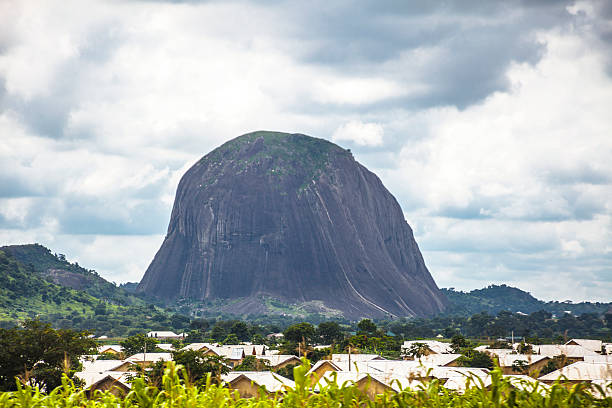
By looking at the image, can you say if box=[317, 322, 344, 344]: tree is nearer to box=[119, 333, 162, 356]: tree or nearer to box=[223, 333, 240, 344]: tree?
box=[223, 333, 240, 344]: tree

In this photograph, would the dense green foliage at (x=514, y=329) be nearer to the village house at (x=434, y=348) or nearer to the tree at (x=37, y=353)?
the village house at (x=434, y=348)

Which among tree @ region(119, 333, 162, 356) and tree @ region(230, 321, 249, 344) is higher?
tree @ region(230, 321, 249, 344)

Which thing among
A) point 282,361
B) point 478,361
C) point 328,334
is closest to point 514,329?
point 328,334

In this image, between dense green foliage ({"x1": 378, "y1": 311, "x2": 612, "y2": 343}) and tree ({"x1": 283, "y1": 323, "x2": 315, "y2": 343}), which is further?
dense green foliage ({"x1": 378, "y1": 311, "x2": 612, "y2": 343})

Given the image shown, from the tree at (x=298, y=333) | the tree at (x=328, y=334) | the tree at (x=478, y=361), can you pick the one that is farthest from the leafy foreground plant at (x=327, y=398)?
the tree at (x=328, y=334)

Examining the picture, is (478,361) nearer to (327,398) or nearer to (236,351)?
(236,351)

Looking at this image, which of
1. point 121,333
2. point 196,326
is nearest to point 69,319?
point 121,333

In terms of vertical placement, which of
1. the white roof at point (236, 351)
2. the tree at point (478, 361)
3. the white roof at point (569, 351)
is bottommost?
the tree at point (478, 361)

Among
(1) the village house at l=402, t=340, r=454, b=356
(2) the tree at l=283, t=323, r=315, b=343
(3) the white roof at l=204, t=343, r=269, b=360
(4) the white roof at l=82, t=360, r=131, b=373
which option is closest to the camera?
(4) the white roof at l=82, t=360, r=131, b=373

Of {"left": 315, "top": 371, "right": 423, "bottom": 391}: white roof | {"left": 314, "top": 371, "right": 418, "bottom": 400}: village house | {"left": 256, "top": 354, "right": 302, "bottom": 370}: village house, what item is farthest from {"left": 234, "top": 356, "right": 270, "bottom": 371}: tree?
{"left": 315, "top": 371, "right": 423, "bottom": 391}: white roof
